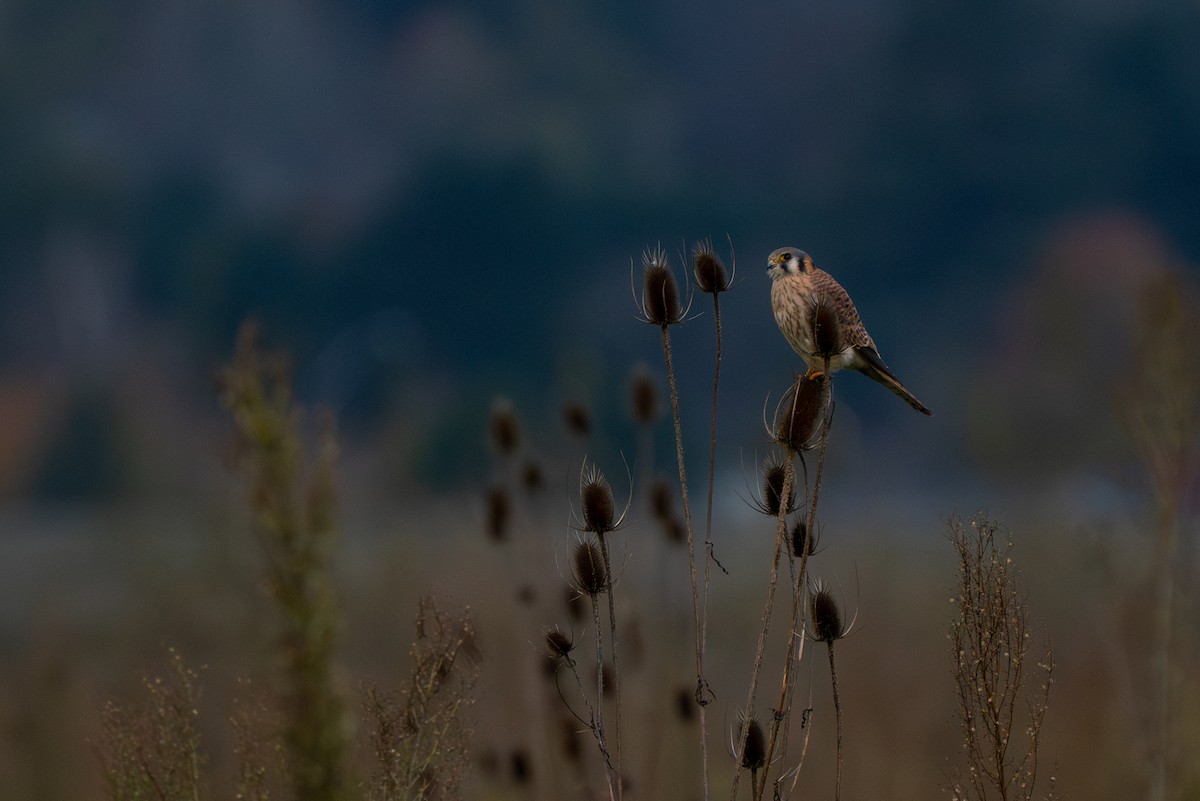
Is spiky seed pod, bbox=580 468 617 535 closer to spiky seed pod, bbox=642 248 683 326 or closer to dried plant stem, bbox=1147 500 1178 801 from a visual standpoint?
spiky seed pod, bbox=642 248 683 326

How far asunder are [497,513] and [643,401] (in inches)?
38.9

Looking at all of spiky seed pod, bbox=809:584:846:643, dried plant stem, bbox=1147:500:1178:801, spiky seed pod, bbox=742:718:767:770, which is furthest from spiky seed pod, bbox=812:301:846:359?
dried plant stem, bbox=1147:500:1178:801

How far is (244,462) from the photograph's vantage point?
2412 millimetres

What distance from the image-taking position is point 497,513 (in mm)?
6324

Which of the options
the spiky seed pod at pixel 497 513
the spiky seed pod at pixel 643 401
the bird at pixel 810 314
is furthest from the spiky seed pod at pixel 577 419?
the bird at pixel 810 314

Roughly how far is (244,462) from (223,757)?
22.4ft

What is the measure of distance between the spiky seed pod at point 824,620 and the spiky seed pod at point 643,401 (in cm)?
284

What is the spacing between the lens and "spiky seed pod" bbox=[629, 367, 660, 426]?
20.6 feet

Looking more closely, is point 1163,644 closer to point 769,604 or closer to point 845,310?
point 845,310

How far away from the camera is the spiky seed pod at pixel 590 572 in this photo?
3.39 metres

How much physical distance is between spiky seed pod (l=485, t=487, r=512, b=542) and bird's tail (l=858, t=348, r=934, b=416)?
8.33ft

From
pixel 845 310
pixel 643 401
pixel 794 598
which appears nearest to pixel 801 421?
pixel 794 598

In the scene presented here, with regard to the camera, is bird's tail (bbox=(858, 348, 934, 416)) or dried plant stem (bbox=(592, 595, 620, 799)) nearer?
dried plant stem (bbox=(592, 595, 620, 799))

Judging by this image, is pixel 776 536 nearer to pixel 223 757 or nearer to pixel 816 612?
pixel 816 612
